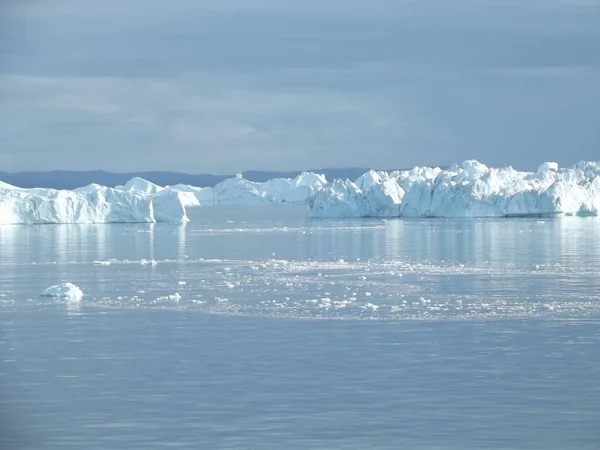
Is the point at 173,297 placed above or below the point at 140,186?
below

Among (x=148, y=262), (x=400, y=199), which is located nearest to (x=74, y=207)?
(x=400, y=199)

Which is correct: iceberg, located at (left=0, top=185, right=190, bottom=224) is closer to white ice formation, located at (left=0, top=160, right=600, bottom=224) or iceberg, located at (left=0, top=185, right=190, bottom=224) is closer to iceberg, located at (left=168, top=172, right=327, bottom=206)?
white ice formation, located at (left=0, top=160, right=600, bottom=224)

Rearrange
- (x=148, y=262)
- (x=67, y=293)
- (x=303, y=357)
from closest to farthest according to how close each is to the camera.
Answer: (x=303, y=357), (x=67, y=293), (x=148, y=262)

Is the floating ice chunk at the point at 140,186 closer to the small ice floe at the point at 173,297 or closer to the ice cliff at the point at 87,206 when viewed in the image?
the ice cliff at the point at 87,206

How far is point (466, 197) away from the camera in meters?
62.8

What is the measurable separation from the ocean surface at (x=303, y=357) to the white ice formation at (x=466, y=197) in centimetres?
3702

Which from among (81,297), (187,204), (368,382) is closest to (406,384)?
(368,382)

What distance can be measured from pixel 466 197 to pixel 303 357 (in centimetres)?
5130

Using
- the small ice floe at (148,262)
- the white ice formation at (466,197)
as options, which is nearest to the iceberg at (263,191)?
the white ice formation at (466,197)

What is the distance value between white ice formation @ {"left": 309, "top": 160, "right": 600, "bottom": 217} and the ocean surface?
37018mm

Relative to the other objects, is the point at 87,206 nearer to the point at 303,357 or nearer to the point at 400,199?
the point at 400,199

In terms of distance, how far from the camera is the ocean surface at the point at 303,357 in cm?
927

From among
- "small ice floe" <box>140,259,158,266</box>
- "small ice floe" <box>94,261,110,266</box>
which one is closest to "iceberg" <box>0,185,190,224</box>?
"small ice floe" <box>140,259,158,266</box>

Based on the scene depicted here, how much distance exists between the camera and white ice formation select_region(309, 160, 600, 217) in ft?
207
